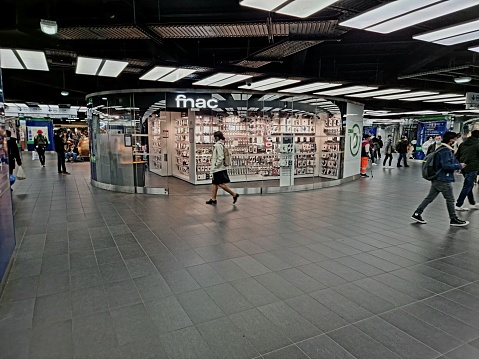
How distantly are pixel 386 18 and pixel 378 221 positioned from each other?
139 inches

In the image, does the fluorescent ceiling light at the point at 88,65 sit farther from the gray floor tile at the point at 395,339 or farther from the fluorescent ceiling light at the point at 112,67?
the gray floor tile at the point at 395,339

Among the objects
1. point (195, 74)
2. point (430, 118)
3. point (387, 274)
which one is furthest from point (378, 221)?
point (430, 118)

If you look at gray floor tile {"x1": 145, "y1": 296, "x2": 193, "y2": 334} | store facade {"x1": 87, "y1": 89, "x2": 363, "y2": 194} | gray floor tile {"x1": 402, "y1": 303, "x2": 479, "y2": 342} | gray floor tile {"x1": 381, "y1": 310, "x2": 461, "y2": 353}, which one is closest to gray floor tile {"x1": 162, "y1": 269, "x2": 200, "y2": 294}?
gray floor tile {"x1": 145, "y1": 296, "x2": 193, "y2": 334}

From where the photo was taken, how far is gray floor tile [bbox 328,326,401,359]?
7.09 feet

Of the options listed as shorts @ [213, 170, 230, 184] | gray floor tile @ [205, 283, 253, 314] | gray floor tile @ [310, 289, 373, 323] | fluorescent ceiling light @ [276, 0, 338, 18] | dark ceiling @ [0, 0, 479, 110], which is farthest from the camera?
shorts @ [213, 170, 230, 184]

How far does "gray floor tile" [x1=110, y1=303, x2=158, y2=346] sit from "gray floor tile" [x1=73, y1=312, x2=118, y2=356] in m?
0.05

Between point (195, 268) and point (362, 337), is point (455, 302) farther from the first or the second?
point (195, 268)

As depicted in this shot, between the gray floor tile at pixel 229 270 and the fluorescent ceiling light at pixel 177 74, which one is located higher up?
the fluorescent ceiling light at pixel 177 74

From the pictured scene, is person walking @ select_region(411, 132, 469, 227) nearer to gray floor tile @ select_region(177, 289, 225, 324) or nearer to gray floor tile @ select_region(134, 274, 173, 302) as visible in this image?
gray floor tile @ select_region(177, 289, 225, 324)

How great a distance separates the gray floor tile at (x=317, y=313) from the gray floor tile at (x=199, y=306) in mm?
694

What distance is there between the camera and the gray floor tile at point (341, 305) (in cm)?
264

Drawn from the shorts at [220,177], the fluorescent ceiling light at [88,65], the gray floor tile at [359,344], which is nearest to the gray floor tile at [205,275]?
the gray floor tile at [359,344]

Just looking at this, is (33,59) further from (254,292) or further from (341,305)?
(341,305)

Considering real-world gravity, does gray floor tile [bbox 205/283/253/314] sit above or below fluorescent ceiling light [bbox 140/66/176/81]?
below
